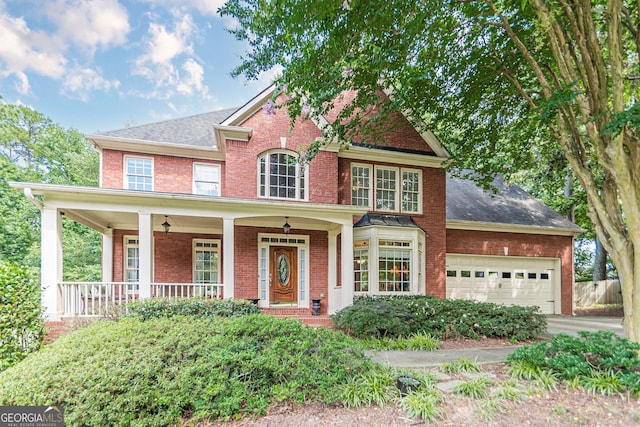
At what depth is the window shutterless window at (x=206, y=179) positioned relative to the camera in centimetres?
1165

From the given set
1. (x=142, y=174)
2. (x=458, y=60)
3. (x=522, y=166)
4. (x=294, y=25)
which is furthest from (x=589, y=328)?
(x=142, y=174)

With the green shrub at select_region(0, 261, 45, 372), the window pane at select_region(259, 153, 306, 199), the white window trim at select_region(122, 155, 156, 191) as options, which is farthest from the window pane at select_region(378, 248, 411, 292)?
the green shrub at select_region(0, 261, 45, 372)

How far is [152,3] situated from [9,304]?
31.1 feet

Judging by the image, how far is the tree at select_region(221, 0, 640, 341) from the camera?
537cm

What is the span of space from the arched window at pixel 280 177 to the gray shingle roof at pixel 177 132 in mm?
2537

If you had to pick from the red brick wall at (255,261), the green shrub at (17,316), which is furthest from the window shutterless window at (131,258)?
the green shrub at (17,316)

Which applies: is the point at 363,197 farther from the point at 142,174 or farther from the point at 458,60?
the point at 142,174

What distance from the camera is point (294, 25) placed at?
602 centimetres

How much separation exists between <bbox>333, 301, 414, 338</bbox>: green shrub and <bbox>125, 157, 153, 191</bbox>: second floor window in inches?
313

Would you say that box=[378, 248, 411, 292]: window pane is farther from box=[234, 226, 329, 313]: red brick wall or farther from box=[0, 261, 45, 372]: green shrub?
box=[0, 261, 45, 372]: green shrub

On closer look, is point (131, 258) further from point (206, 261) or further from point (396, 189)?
point (396, 189)

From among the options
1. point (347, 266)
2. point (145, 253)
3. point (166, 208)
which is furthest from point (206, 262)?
point (347, 266)

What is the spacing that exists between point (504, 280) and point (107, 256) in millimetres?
14643

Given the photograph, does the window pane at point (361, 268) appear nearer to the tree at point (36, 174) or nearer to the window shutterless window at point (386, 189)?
the window shutterless window at point (386, 189)
